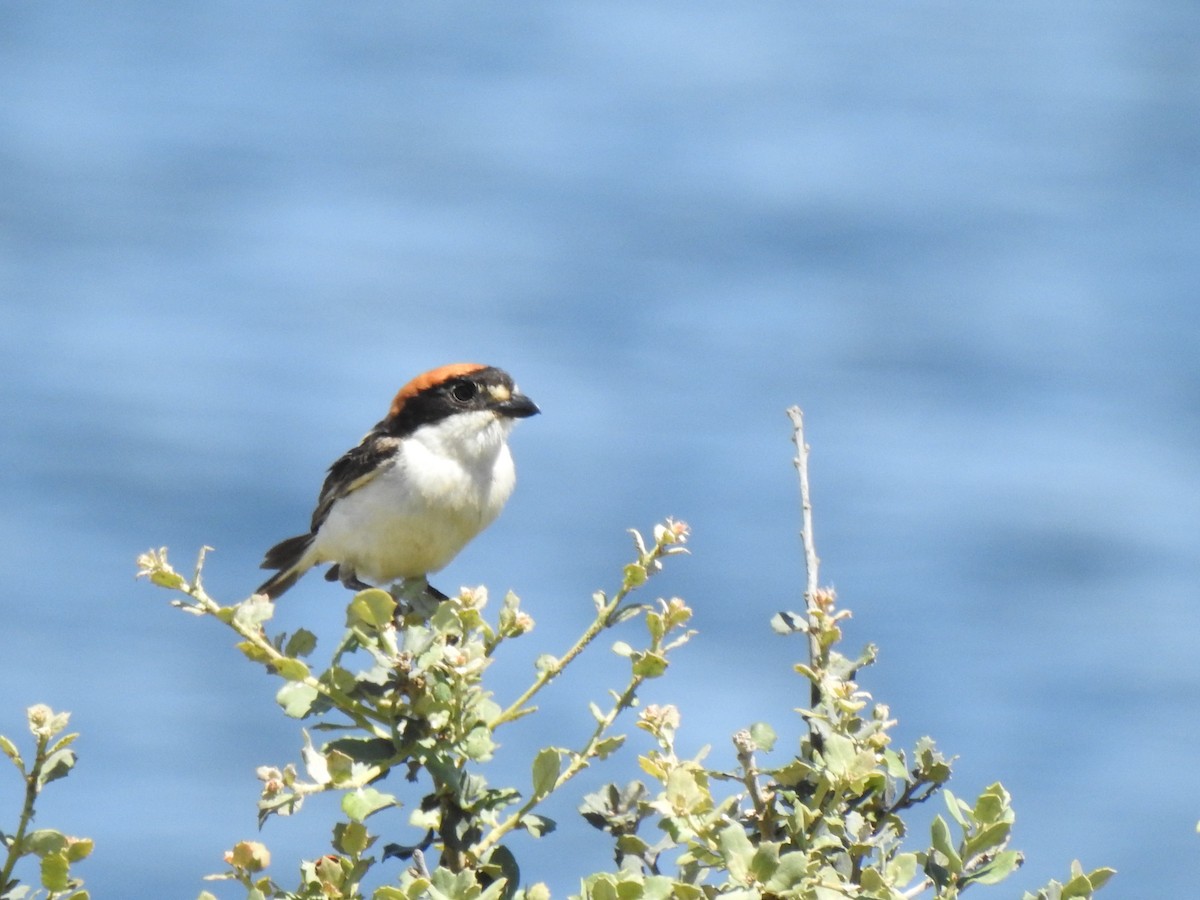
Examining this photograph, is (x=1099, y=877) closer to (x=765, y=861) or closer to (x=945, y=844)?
(x=945, y=844)

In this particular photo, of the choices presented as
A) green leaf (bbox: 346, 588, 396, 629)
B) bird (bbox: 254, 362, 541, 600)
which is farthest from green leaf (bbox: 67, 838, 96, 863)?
bird (bbox: 254, 362, 541, 600)

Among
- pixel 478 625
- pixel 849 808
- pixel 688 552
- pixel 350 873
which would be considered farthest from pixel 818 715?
pixel 350 873

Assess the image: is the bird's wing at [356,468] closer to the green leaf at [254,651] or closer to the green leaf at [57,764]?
the green leaf at [254,651]

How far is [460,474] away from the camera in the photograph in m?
5.87

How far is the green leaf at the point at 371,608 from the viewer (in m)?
2.95

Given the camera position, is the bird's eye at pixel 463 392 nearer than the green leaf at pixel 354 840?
No

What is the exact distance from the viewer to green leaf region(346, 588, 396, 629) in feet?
9.66

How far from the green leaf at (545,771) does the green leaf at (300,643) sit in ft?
1.62

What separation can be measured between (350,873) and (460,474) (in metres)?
3.21

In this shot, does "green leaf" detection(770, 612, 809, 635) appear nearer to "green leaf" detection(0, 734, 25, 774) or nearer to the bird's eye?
"green leaf" detection(0, 734, 25, 774)

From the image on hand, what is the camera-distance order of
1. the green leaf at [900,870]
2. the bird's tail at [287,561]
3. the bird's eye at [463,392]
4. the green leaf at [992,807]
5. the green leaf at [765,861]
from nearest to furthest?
the green leaf at [765,861], the green leaf at [900,870], the green leaf at [992,807], the bird's eye at [463,392], the bird's tail at [287,561]

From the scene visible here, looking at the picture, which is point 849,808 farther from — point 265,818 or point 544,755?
point 265,818

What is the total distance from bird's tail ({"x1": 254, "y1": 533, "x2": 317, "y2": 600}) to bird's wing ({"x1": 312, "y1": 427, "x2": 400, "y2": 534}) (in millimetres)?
101

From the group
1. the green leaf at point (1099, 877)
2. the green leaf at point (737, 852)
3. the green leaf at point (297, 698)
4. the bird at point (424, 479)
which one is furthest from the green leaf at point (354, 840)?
the bird at point (424, 479)
